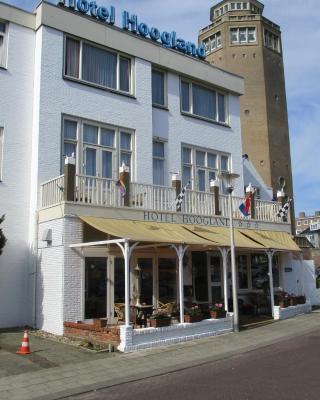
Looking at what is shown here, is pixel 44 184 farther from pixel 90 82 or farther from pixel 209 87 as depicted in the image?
pixel 209 87

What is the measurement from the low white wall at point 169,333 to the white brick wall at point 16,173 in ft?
14.9

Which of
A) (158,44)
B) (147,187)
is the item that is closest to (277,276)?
(147,187)

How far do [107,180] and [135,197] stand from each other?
130 centimetres

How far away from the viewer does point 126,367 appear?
420 inches

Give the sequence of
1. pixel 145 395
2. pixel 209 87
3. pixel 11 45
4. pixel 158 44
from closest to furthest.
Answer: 1. pixel 145 395
2. pixel 11 45
3. pixel 158 44
4. pixel 209 87

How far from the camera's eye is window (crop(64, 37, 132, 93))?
58.7 feet

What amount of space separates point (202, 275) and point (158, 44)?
968 cm

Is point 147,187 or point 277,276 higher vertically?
point 147,187

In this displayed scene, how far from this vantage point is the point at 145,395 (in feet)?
27.4

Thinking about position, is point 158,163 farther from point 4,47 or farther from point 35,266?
point 4,47

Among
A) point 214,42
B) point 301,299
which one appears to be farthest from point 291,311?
point 214,42

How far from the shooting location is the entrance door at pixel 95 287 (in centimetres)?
1487

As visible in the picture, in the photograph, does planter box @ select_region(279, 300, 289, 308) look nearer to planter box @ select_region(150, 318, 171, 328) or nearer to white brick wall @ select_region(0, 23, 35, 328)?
planter box @ select_region(150, 318, 171, 328)

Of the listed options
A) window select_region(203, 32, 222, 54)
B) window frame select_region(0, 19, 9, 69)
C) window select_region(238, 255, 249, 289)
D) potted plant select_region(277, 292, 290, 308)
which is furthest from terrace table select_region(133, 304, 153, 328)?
window select_region(203, 32, 222, 54)
